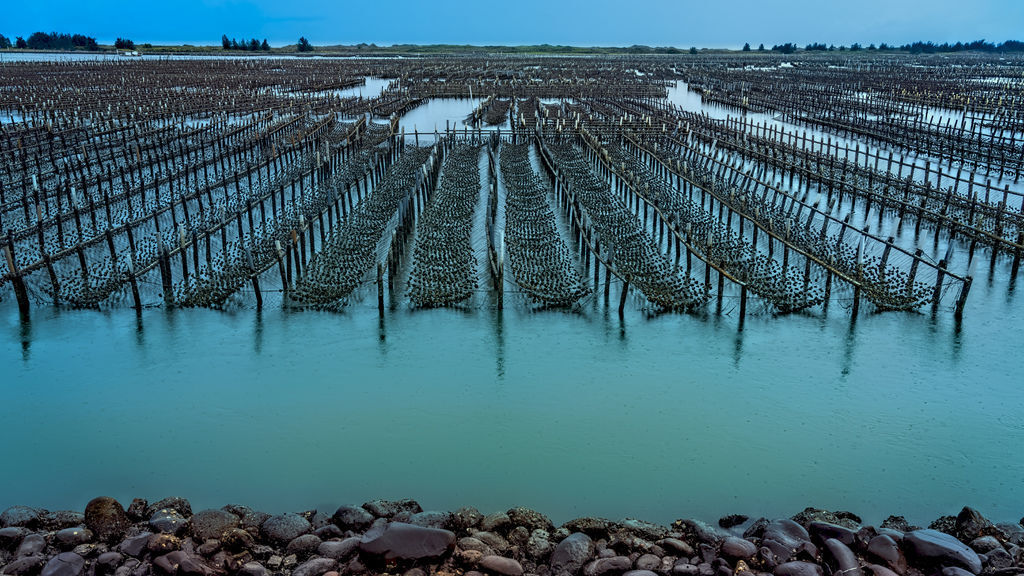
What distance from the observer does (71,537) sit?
827 cm

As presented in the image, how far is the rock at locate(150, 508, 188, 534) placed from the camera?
854cm

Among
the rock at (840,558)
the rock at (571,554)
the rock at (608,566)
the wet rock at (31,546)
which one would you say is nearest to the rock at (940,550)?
the rock at (840,558)

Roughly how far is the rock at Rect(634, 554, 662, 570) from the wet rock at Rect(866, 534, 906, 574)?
2.47 meters

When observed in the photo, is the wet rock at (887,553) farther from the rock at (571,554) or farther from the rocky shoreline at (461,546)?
the rock at (571,554)

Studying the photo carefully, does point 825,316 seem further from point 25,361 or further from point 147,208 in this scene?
point 147,208

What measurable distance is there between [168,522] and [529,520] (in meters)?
4.42

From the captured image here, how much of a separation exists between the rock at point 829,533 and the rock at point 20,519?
9.60 meters

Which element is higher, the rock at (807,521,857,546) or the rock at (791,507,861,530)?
the rock at (807,521,857,546)

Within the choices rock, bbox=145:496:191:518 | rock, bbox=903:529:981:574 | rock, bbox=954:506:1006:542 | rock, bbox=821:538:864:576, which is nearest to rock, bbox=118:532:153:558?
rock, bbox=145:496:191:518

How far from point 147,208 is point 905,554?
23.6 meters

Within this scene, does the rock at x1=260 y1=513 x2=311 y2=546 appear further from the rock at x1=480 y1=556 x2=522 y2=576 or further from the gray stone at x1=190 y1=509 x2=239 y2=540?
the rock at x1=480 y1=556 x2=522 y2=576

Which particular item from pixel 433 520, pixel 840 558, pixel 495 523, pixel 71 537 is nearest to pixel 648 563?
pixel 495 523

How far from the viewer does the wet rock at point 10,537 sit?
8258 millimetres

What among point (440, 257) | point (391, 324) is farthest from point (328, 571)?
point (440, 257)
